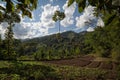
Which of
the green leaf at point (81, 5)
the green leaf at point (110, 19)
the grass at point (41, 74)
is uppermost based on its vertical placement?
the green leaf at point (81, 5)

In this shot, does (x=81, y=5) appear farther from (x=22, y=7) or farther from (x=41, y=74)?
(x=41, y=74)

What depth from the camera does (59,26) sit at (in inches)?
2392

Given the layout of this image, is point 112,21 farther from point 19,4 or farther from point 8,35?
point 8,35

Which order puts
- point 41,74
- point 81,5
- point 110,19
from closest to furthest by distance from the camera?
point 81,5 → point 110,19 → point 41,74

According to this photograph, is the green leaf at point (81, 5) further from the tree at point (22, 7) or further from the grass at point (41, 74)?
the grass at point (41, 74)

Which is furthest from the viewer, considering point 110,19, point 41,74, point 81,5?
point 41,74

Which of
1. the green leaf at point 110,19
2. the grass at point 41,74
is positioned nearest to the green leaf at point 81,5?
the green leaf at point 110,19

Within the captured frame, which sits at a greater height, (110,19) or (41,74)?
(110,19)

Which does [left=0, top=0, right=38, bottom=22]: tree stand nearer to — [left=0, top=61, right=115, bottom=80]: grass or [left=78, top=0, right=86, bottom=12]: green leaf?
[left=78, top=0, right=86, bottom=12]: green leaf

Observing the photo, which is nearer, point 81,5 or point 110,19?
point 81,5

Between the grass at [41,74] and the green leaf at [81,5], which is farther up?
the green leaf at [81,5]

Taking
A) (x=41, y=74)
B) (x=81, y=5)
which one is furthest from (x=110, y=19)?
A: (x=41, y=74)

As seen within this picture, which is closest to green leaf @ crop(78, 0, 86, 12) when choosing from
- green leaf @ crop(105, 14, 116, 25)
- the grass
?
green leaf @ crop(105, 14, 116, 25)

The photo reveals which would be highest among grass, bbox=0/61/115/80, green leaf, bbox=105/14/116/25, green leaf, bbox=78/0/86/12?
green leaf, bbox=78/0/86/12
